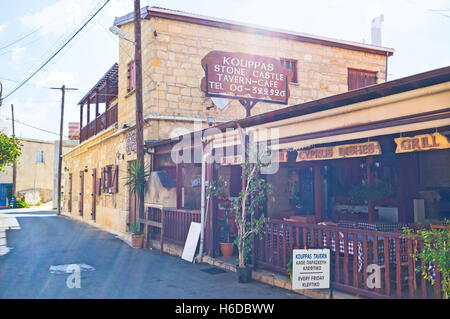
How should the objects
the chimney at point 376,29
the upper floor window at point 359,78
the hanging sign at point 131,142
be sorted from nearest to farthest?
1. the hanging sign at point 131,142
2. the upper floor window at point 359,78
3. the chimney at point 376,29

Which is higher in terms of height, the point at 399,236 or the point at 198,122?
the point at 198,122

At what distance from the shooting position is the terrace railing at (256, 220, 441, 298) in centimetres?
553

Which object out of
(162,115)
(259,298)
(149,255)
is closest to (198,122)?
(162,115)

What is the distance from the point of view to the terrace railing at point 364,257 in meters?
5.53

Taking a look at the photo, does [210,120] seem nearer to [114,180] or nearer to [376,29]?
[114,180]

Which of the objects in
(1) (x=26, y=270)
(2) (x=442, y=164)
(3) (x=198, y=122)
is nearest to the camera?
(1) (x=26, y=270)

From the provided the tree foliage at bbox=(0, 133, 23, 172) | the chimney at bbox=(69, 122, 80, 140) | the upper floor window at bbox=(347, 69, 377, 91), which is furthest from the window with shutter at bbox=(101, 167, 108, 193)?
the chimney at bbox=(69, 122, 80, 140)

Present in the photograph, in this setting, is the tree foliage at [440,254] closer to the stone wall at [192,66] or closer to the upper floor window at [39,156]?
the stone wall at [192,66]

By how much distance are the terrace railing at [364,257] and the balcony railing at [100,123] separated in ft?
38.3

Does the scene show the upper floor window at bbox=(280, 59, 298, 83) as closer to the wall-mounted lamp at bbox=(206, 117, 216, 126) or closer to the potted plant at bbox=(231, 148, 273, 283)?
the wall-mounted lamp at bbox=(206, 117, 216, 126)

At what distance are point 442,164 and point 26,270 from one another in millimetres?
9190

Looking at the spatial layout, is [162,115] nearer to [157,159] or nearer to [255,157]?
[157,159]

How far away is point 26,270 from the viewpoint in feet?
28.7

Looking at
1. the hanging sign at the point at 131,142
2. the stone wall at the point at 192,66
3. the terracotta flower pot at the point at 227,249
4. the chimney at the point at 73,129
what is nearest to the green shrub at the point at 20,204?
the chimney at the point at 73,129
